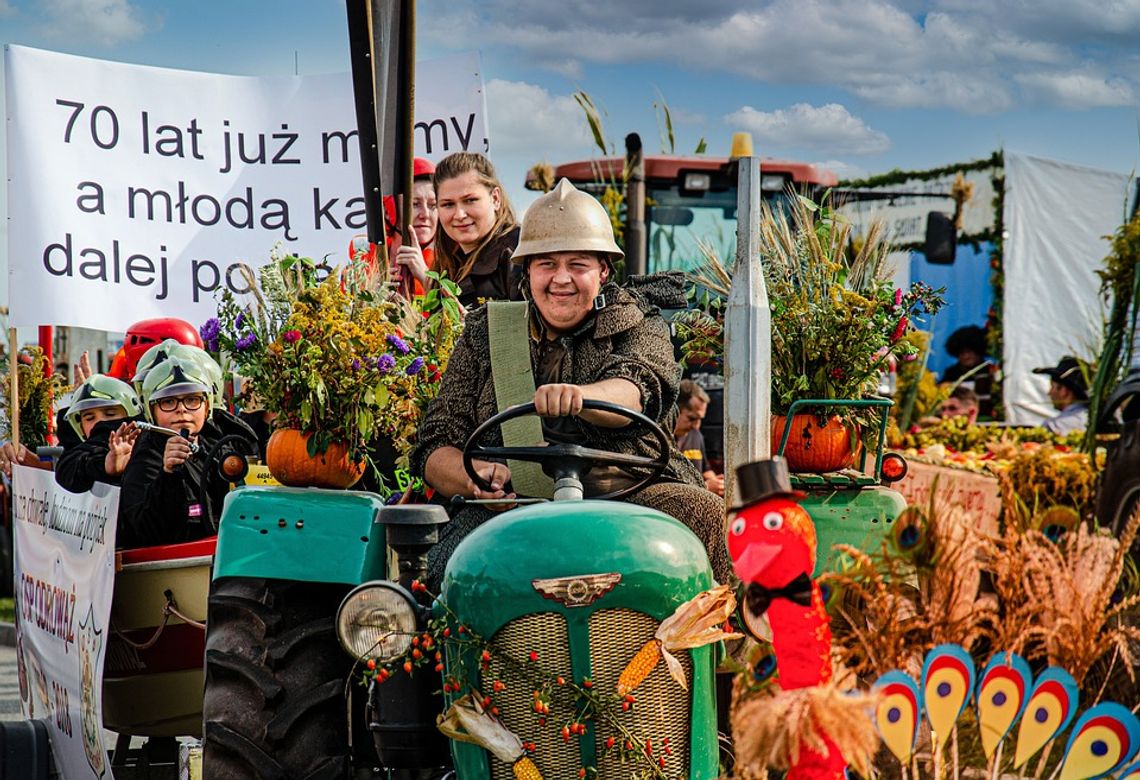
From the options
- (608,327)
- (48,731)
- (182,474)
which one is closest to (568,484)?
(608,327)

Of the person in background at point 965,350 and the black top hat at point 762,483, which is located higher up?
the black top hat at point 762,483

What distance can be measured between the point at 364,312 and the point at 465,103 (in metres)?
2.88

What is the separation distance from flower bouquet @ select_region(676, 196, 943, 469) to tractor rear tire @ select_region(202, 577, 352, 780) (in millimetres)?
1751

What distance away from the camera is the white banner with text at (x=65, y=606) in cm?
469

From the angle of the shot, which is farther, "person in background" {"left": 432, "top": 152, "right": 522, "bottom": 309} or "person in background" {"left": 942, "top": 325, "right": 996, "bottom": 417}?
"person in background" {"left": 942, "top": 325, "right": 996, "bottom": 417}

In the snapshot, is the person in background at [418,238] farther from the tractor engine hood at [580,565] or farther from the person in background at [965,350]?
the person in background at [965,350]

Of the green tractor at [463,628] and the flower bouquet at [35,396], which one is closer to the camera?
the green tractor at [463,628]

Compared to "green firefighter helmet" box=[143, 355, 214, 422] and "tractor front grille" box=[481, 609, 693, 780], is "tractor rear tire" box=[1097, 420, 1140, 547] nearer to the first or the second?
"green firefighter helmet" box=[143, 355, 214, 422]

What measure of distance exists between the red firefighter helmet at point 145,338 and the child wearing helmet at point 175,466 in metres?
1.41

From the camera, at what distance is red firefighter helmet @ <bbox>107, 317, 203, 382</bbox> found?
665 centimetres

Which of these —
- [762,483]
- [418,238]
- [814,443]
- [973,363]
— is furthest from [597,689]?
[973,363]

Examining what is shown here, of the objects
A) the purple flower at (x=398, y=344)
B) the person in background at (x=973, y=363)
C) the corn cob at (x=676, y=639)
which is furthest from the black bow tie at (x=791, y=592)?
the person in background at (x=973, y=363)

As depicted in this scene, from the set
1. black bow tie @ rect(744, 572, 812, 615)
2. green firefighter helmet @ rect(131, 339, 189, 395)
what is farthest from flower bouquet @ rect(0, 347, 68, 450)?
black bow tie @ rect(744, 572, 812, 615)

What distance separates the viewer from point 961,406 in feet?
48.6
